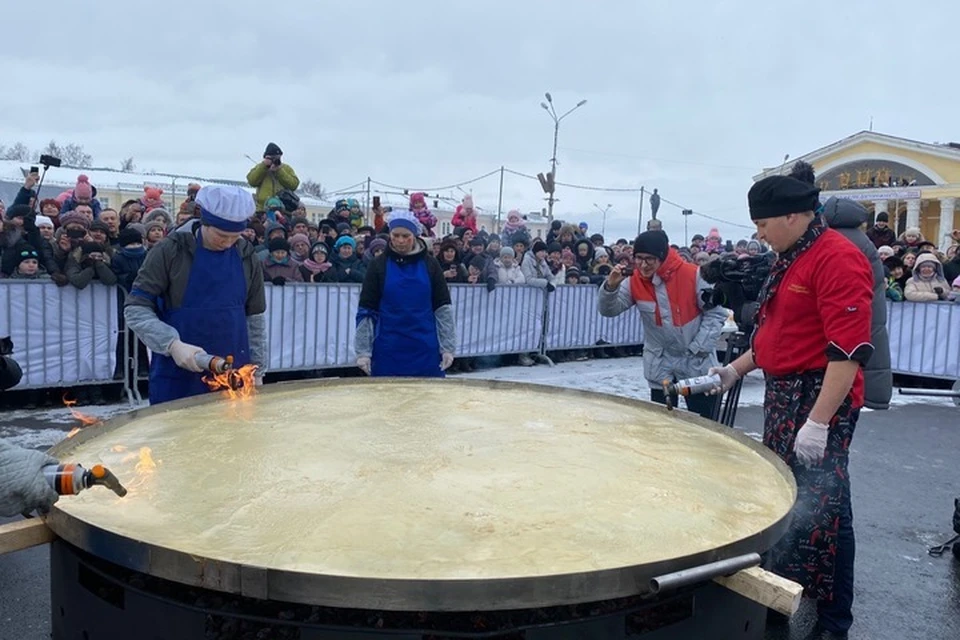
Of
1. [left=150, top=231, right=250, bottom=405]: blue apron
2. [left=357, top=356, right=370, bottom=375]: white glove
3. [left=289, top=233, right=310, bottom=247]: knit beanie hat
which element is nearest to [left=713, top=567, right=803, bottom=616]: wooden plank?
[left=150, top=231, right=250, bottom=405]: blue apron

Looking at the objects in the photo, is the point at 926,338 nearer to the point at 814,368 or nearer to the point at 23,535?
the point at 814,368

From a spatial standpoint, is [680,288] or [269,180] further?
[269,180]

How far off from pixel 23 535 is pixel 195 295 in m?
1.87

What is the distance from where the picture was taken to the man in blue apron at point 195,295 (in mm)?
A: 3748

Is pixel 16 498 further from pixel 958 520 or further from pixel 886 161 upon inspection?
pixel 886 161

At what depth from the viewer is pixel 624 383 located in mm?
10141

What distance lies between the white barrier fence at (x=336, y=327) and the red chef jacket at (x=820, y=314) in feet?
20.8

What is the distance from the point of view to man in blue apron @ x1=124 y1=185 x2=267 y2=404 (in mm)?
3748

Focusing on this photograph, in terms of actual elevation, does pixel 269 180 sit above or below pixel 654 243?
above

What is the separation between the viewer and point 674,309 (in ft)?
16.1

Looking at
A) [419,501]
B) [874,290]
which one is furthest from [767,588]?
[874,290]

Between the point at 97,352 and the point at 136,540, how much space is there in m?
6.46

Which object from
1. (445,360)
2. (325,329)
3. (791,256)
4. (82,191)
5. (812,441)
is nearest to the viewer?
(812,441)

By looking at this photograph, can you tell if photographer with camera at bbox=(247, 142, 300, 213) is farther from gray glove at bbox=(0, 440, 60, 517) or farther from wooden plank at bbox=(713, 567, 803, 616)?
wooden plank at bbox=(713, 567, 803, 616)
